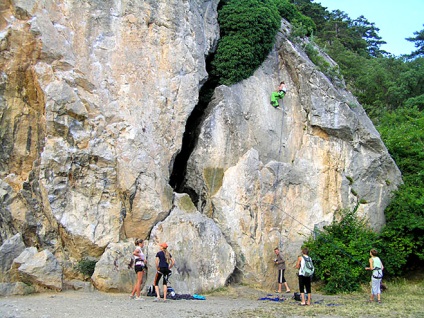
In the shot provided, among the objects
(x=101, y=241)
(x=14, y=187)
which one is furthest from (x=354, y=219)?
(x=14, y=187)

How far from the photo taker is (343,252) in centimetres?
1496

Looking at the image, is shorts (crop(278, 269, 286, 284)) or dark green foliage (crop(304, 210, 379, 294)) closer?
shorts (crop(278, 269, 286, 284))

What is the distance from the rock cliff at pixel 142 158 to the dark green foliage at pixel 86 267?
162 mm

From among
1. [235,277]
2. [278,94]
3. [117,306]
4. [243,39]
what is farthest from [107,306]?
[243,39]

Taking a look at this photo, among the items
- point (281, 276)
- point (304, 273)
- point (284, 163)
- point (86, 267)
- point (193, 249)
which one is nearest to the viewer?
point (304, 273)

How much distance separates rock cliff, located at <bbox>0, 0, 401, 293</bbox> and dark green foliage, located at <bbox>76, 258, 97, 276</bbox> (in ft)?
0.53

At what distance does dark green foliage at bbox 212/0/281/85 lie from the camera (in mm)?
17234

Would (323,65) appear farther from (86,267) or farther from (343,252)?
(86,267)

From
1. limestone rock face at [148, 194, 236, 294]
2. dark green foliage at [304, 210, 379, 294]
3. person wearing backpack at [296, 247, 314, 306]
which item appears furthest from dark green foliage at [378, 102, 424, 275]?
limestone rock face at [148, 194, 236, 294]

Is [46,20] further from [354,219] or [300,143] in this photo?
[354,219]

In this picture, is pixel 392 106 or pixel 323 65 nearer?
pixel 323 65

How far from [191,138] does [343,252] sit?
6.53m

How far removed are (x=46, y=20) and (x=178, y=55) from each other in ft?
14.1

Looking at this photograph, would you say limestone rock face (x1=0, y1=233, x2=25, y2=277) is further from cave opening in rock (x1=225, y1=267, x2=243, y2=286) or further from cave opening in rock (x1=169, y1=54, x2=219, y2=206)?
cave opening in rock (x1=225, y1=267, x2=243, y2=286)
